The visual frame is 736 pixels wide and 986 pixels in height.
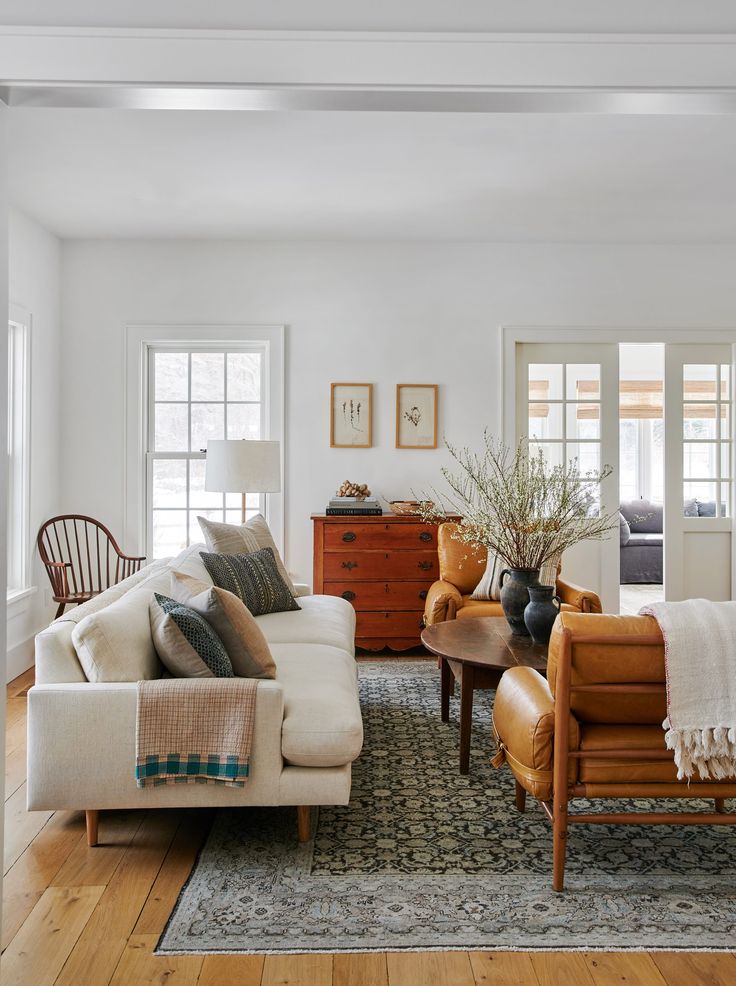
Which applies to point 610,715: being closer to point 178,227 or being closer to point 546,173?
point 546,173

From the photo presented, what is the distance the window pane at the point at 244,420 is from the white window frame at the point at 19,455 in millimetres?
1349

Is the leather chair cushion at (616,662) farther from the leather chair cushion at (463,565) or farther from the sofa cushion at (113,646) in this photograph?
the leather chair cushion at (463,565)

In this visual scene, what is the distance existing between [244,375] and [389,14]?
12.5ft

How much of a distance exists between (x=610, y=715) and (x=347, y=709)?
0.84 meters

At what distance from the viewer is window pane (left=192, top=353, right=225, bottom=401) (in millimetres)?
5609

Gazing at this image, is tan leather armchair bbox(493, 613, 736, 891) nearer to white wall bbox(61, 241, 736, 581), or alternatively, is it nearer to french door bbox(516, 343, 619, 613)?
french door bbox(516, 343, 619, 613)

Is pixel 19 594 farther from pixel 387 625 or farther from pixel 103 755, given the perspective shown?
pixel 103 755

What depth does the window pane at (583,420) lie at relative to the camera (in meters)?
5.55

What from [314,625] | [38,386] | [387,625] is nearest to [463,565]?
[387,625]

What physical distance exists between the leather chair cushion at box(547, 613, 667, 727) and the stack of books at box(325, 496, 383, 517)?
299cm

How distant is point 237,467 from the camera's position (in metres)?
4.71

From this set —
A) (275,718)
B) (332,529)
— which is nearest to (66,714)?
(275,718)

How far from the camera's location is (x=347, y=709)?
2559 mm

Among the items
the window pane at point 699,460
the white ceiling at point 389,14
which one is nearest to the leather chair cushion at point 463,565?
the window pane at point 699,460
